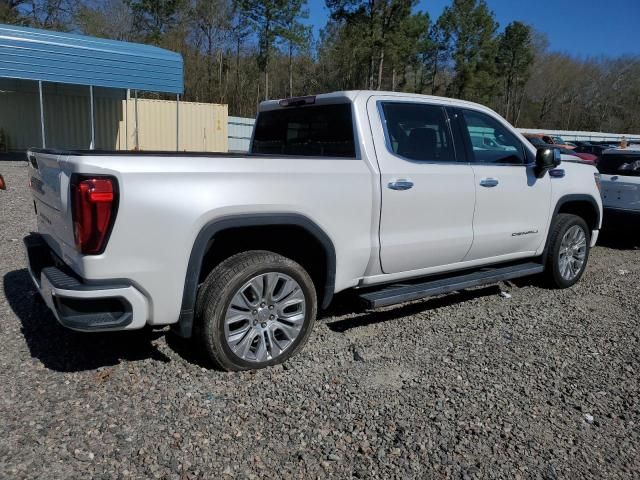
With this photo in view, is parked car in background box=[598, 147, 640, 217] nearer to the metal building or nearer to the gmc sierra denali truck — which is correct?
the gmc sierra denali truck

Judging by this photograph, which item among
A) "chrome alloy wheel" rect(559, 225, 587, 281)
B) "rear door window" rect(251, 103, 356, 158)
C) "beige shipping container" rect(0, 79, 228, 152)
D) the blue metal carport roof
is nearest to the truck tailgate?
"rear door window" rect(251, 103, 356, 158)

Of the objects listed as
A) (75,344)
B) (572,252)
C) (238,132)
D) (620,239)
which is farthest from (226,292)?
(238,132)

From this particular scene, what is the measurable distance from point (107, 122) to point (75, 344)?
74.2ft

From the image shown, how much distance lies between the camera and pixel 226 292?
11.0ft

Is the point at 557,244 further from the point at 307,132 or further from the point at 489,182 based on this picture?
the point at 307,132

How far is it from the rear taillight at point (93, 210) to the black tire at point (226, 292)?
736mm

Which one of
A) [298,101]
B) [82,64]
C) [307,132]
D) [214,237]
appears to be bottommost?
[214,237]

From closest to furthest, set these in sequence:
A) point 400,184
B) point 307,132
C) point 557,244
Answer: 1. point 400,184
2. point 307,132
3. point 557,244

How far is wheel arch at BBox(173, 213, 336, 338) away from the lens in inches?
127

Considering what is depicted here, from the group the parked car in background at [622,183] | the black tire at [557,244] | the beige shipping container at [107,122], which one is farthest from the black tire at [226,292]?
the beige shipping container at [107,122]

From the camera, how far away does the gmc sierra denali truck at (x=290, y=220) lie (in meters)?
2.99

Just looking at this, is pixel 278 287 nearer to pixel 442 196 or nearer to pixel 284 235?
pixel 284 235

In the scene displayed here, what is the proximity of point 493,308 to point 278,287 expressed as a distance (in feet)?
8.49

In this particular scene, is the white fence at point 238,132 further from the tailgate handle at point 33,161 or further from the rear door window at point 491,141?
the tailgate handle at point 33,161
